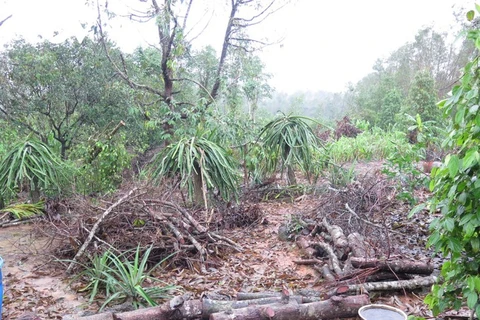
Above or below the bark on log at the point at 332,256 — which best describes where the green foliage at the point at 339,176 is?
above

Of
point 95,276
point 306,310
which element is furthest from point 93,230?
point 306,310

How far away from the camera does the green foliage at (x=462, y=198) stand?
53.1 inches

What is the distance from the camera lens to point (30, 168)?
4.34 metres

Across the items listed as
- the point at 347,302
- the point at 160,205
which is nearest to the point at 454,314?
the point at 347,302

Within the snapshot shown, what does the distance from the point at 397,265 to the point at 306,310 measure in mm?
987

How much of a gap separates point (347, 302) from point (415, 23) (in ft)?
66.7

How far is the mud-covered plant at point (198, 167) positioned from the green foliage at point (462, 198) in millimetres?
2808

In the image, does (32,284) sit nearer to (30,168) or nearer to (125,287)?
(125,287)

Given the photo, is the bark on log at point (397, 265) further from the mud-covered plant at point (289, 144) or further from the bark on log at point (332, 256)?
the mud-covered plant at point (289, 144)

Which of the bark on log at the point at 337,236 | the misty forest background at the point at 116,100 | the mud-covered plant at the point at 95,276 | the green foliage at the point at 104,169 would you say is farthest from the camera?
the misty forest background at the point at 116,100

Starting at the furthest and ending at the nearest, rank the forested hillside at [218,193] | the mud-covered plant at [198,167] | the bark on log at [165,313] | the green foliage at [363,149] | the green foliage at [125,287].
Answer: the green foliage at [363,149], the mud-covered plant at [198,167], the green foliage at [125,287], the bark on log at [165,313], the forested hillside at [218,193]

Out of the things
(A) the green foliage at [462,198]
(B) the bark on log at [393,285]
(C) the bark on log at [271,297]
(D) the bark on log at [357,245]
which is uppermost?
(A) the green foliage at [462,198]

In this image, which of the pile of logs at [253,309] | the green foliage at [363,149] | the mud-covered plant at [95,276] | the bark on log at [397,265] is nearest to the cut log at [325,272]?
Answer: the bark on log at [397,265]

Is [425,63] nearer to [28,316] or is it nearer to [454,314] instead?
[454,314]
